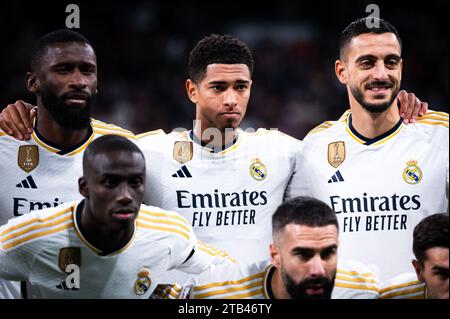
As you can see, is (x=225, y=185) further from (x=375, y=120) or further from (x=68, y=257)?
(x=68, y=257)

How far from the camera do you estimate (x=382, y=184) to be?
15.6 feet

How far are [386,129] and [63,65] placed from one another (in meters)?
2.07

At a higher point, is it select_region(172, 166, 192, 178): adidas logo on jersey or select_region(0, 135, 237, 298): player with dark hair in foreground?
select_region(172, 166, 192, 178): adidas logo on jersey

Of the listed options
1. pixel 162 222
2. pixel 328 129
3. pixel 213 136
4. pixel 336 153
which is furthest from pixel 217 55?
pixel 162 222

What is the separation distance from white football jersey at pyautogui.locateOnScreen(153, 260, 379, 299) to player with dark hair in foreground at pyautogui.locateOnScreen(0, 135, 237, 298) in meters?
0.14

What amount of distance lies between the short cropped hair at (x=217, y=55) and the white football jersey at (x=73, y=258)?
1150 mm

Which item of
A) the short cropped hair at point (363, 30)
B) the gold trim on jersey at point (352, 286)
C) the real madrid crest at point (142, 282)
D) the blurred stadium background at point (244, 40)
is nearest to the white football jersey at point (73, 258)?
the real madrid crest at point (142, 282)

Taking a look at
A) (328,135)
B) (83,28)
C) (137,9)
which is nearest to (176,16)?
(137,9)

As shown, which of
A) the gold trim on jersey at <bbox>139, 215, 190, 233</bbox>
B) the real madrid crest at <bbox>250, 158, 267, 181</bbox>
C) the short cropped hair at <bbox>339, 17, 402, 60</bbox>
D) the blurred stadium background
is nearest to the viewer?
the gold trim on jersey at <bbox>139, 215, 190, 233</bbox>

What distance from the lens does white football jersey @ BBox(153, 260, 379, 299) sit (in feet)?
13.3

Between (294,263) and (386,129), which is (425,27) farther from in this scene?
(294,263)

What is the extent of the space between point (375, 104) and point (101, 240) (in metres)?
1.87

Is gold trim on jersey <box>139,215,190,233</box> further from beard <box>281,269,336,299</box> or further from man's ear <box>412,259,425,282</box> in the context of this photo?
man's ear <box>412,259,425,282</box>

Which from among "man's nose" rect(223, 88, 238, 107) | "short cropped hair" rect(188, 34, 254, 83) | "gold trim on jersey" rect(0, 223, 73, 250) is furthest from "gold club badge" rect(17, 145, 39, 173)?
"man's nose" rect(223, 88, 238, 107)
